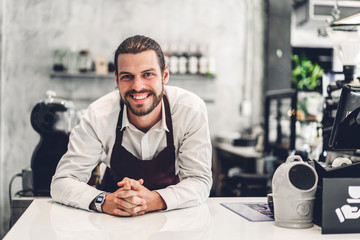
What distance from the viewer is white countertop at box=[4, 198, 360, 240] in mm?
1169

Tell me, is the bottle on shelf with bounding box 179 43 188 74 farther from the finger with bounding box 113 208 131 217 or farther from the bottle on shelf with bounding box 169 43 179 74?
the finger with bounding box 113 208 131 217

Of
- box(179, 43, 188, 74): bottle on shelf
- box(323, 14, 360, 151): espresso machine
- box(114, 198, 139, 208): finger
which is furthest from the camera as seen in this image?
box(179, 43, 188, 74): bottle on shelf

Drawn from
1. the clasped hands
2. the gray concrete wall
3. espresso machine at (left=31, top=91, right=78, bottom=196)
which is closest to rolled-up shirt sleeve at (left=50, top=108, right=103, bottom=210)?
the clasped hands

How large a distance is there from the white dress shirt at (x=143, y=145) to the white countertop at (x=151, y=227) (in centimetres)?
13

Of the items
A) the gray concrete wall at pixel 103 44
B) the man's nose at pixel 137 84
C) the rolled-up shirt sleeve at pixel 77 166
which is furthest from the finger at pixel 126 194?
the gray concrete wall at pixel 103 44

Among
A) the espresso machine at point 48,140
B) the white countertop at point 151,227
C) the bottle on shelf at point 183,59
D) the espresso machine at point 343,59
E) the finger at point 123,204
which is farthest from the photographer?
the bottle on shelf at point 183,59

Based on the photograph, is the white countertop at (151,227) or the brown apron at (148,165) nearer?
the white countertop at (151,227)

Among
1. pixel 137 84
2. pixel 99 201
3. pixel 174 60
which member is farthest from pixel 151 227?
pixel 174 60

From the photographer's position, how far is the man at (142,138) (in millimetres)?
1653

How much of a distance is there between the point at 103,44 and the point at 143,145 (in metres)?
3.37

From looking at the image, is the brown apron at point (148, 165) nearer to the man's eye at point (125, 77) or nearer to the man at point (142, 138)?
the man at point (142, 138)

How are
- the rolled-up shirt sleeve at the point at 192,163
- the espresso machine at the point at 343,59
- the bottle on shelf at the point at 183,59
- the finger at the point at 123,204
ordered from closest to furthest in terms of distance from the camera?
the finger at the point at 123,204
the rolled-up shirt sleeve at the point at 192,163
the espresso machine at the point at 343,59
the bottle on shelf at the point at 183,59

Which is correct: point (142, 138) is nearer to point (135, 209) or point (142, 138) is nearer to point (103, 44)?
point (135, 209)

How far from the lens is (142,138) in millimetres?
1805
